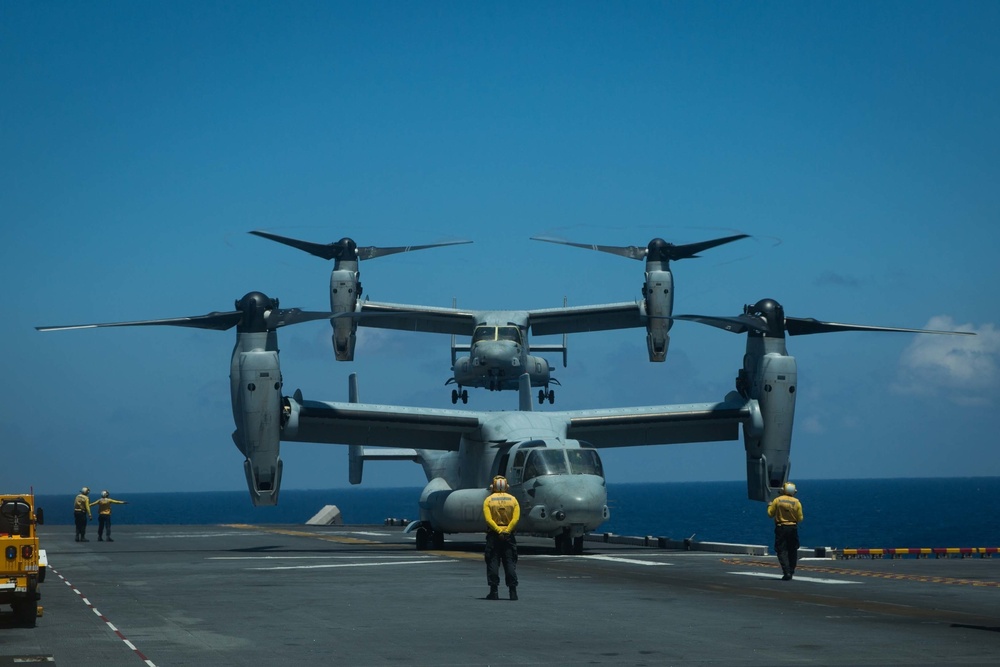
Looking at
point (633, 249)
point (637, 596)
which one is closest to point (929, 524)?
point (633, 249)

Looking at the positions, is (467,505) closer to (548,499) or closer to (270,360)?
(548,499)

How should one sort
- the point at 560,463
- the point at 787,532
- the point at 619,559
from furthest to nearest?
the point at 560,463, the point at 619,559, the point at 787,532

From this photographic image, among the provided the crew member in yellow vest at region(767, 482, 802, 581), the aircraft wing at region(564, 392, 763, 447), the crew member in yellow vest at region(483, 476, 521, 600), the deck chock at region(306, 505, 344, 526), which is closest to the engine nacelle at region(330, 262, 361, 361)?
the aircraft wing at region(564, 392, 763, 447)

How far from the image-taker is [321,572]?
890 inches

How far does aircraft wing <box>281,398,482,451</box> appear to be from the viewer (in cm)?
3225

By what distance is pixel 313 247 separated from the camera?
50.5 meters

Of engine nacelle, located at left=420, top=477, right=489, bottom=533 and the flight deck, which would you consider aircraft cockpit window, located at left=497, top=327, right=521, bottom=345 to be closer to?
engine nacelle, located at left=420, top=477, right=489, bottom=533

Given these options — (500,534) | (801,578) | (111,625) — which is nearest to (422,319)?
(801,578)

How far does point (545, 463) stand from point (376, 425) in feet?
25.2

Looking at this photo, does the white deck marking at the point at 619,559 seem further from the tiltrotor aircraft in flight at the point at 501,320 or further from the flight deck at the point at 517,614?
the tiltrotor aircraft in flight at the point at 501,320

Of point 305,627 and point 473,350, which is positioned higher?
point 473,350

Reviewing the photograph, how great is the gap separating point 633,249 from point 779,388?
615 inches

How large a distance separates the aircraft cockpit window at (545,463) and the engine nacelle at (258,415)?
696cm

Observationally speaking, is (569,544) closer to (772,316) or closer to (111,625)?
(772,316)
